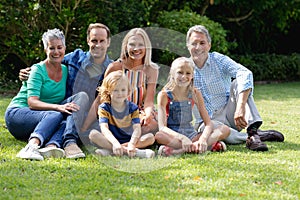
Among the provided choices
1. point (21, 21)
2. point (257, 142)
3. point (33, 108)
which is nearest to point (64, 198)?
point (33, 108)

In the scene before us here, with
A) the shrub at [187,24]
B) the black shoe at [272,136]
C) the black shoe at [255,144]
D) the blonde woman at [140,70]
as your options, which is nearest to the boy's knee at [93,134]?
the blonde woman at [140,70]

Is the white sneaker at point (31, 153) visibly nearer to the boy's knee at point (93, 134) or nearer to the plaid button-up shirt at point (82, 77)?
the boy's knee at point (93, 134)

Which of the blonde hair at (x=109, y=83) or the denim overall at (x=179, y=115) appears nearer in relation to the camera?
the blonde hair at (x=109, y=83)

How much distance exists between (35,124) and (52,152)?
53 cm

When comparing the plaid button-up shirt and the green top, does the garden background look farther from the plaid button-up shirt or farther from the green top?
the plaid button-up shirt

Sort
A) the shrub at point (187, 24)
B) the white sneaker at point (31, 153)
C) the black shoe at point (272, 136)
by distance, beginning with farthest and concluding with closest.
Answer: the shrub at point (187, 24) → the black shoe at point (272, 136) → the white sneaker at point (31, 153)

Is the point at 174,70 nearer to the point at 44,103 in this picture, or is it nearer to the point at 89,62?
the point at 89,62

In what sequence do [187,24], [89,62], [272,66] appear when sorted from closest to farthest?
[89,62] < [187,24] < [272,66]

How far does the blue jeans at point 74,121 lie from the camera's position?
4.51m

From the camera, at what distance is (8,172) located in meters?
3.75

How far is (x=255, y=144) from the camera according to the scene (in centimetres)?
467

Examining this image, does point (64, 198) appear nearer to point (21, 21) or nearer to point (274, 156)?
point (274, 156)

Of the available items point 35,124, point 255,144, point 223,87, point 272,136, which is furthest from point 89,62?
point 272,136

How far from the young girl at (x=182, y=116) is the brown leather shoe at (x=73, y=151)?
25.6 inches
